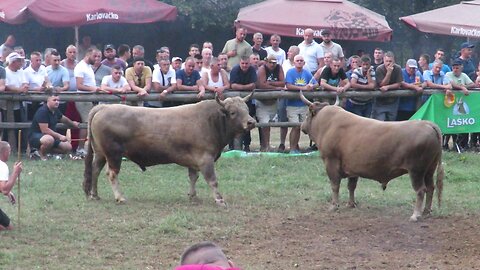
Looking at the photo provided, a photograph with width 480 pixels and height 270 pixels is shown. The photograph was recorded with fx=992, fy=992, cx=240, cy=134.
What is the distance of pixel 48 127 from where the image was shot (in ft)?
48.5

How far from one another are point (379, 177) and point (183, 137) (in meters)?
2.40

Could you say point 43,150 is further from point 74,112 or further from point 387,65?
point 387,65

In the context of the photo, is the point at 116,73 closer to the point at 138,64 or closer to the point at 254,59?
the point at 138,64

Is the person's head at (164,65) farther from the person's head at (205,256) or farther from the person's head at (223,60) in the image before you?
the person's head at (205,256)

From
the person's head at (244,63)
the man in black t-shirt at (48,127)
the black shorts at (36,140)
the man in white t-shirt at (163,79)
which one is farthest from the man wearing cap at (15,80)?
the person's head at (244,63)

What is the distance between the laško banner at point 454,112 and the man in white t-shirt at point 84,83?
5.39m

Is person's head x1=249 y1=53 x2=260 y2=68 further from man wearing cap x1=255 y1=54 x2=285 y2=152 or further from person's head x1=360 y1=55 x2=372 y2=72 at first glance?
person's head x1=360 y1=55 x2=372 y2=72

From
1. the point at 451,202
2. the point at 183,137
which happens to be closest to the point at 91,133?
the point at 183,137

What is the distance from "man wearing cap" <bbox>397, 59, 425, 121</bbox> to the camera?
16703 mm

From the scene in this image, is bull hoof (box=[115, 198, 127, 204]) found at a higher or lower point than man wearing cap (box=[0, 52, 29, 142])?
lower

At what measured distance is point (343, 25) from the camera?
73.8ft

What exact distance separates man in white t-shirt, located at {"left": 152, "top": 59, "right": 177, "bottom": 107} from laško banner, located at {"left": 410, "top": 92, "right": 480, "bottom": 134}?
4115 millimetres

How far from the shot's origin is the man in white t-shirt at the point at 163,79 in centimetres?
1585

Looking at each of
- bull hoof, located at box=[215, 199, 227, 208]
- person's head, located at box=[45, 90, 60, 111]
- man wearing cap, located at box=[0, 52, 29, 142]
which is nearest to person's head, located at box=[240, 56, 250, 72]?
person's head, located at box=[45, 90, 60, 111]
